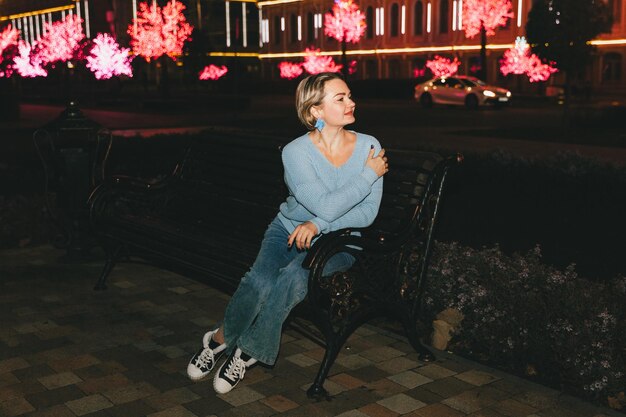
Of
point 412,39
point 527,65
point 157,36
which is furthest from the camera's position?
point 412,39

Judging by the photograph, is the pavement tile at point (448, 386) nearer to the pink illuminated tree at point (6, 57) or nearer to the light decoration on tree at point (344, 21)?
the pink illuminated tree at point (6, 57)

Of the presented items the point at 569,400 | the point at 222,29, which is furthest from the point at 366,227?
the point at 222,29

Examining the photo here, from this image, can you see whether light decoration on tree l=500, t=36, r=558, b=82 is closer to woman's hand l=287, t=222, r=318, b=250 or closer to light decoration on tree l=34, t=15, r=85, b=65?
light decoration on tree l=34, t=15, r=85, b=65

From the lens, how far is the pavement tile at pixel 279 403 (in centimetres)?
392

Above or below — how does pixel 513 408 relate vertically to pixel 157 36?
below

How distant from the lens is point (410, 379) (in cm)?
428

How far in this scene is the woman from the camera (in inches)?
163

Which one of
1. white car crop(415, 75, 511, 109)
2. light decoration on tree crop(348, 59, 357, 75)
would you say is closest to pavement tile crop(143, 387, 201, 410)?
white car crop(415, 75, 511, 109)

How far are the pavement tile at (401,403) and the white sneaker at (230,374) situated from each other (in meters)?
0.68

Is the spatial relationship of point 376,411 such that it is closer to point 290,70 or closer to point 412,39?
point 412,39

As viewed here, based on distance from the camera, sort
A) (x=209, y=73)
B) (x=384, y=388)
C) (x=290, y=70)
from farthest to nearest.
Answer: (x=290, y=70), (x=209, y=73), (x=384, y=388)

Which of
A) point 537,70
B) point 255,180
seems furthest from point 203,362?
point 537,70

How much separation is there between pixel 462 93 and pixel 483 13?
12.0m

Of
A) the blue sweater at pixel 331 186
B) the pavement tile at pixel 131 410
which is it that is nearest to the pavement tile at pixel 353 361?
the blue sweater at pixel 331 186
